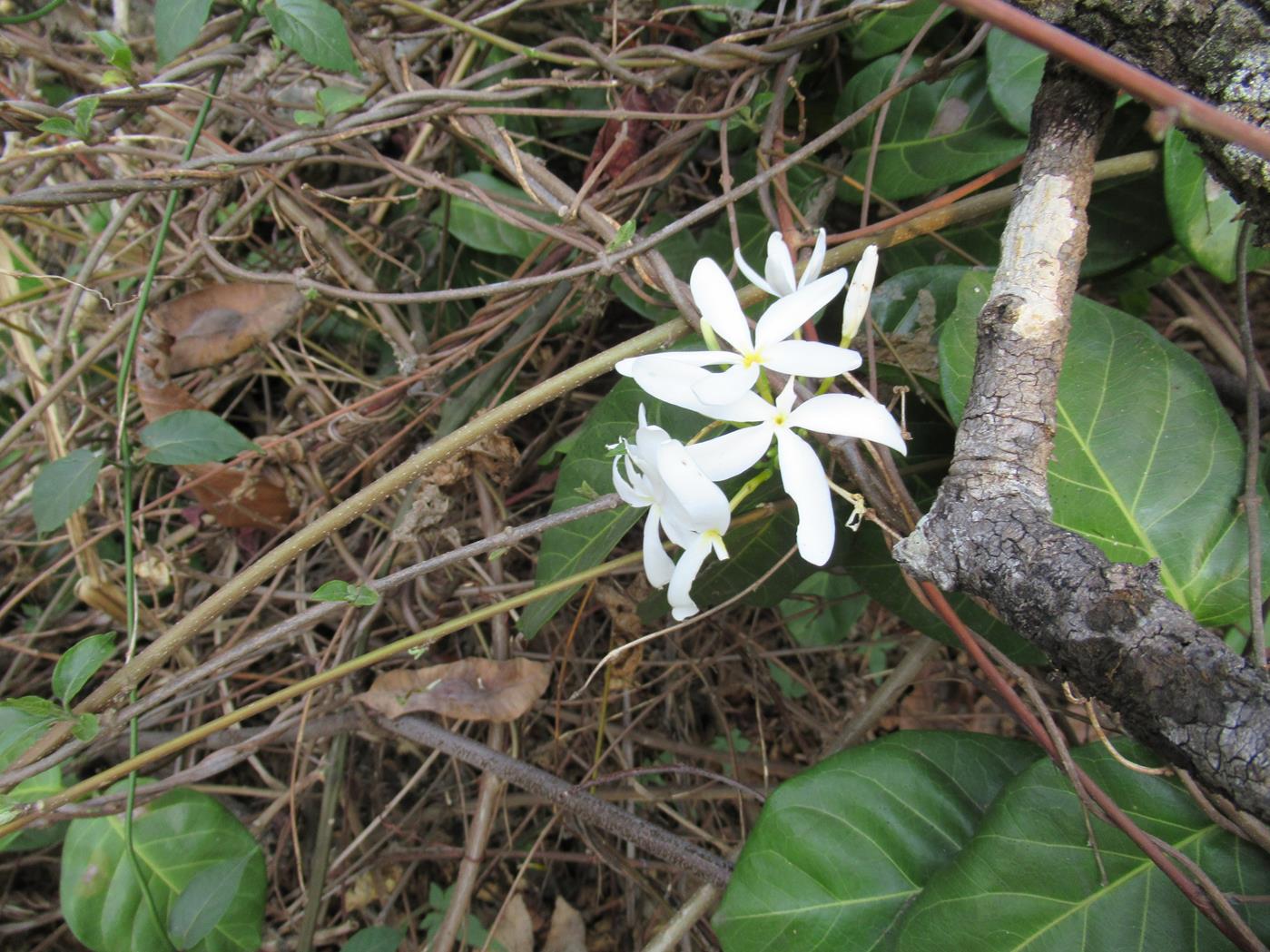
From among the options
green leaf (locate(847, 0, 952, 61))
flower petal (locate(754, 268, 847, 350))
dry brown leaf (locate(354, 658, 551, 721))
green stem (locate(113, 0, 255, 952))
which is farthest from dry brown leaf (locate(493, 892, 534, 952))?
green leaf (locate(847, 0, 952, 61))

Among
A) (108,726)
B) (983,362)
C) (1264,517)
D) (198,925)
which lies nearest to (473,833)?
(198,925)

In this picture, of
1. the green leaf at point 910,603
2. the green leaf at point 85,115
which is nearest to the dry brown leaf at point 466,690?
the green leaf at point 910,603

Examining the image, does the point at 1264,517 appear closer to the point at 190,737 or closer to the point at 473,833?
the point at 473,833

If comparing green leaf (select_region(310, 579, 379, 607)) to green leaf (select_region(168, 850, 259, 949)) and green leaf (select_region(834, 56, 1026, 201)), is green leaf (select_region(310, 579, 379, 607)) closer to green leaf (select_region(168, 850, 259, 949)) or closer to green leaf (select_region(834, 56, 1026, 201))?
green leaf (select_region(168, 850, 259, 949))

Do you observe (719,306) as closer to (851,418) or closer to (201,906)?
(851,418)

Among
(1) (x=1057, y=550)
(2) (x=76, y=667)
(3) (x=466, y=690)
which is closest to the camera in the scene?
(1) (x=1057, y=550)

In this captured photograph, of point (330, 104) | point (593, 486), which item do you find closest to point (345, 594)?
point (593, 486)

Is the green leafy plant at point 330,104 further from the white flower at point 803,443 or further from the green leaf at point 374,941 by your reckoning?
the green leaf at point 374,941
